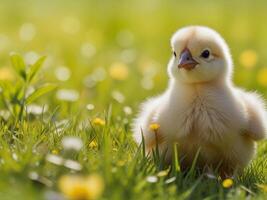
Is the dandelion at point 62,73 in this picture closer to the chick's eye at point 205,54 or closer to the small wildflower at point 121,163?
the chick's eye at point 205,54

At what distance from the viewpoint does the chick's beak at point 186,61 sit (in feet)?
13.9

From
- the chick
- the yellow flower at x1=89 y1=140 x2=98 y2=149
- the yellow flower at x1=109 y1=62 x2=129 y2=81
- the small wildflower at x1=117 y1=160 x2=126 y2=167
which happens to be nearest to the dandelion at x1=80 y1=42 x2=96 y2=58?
the yellow flower at x1=109 y1=62 x2=129 y2=81

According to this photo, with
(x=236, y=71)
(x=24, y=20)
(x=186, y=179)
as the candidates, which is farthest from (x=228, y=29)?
(x=186, y=179)

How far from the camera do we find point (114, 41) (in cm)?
941

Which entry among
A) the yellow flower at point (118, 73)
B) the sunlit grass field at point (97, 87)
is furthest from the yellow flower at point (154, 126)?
the yellow flower at point (118, 73)

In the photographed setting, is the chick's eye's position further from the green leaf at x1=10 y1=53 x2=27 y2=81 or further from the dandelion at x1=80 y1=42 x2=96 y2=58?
the dandelion at x1=80 y1=42 x2=96 y2=58

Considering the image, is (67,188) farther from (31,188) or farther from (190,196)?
(190,196)

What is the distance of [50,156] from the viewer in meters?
3.48

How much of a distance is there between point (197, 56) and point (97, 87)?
229 centimetres

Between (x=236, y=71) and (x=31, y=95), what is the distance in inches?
139

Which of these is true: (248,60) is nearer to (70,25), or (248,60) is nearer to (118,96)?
(118,96)

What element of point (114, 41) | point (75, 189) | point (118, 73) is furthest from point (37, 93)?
point (114, 41)

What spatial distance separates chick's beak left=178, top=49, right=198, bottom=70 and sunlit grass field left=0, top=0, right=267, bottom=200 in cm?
55

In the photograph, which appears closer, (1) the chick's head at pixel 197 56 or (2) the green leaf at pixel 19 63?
(1) the chick's head at pixel 197 56
